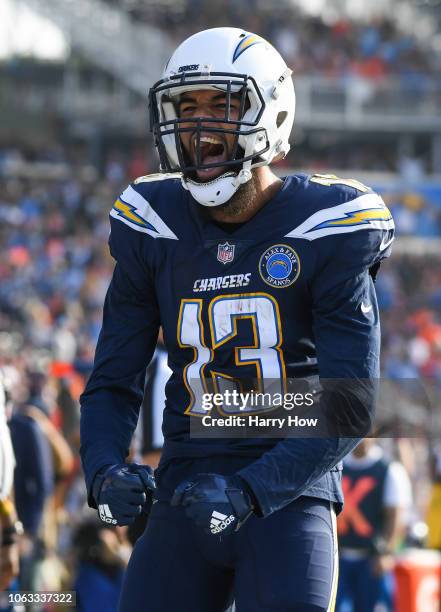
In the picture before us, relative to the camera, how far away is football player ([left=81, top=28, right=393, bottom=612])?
3.00 meters

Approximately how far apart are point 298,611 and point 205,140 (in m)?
1.16

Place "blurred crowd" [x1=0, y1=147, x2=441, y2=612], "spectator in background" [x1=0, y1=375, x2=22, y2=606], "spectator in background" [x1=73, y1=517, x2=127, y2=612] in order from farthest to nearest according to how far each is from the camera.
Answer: "blurred crowd" [x1=0, y1=147, x2=441, y2=612], "spectator in background" [x1=73, y1=517, x2=127, y2=612], "spectator in background" [x1=0, y1=375, x2=22, y2=606]

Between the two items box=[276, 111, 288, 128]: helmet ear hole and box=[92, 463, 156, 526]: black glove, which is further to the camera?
A: box=[276, 111, 288, 128]: helmet ear hole

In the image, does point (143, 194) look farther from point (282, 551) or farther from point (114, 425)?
point (282, 551)

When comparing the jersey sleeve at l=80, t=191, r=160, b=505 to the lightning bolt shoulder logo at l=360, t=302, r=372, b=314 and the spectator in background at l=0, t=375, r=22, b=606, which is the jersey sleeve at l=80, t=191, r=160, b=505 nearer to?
the lightning bolt shoulder logo at l=360, t=302, r=372, b=314

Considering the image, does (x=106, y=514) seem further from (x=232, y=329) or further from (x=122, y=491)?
(x=232, y=329)

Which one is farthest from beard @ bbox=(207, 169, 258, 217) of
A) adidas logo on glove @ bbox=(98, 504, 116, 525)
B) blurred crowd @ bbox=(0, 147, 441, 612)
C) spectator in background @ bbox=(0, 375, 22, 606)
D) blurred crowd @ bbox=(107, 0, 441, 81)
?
blurred crowd @ bbox=(107, 0, 441, 81)

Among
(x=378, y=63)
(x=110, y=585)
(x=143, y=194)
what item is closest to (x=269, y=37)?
(x=378, y=63)

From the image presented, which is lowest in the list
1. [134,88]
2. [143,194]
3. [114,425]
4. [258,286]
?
[114,425]

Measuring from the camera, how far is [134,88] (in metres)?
26.2

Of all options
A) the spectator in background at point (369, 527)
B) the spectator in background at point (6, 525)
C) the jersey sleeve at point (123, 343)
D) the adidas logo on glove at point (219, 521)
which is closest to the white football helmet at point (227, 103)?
the jersey sleeve at point (123, 343)

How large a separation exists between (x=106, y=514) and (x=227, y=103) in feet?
3.37

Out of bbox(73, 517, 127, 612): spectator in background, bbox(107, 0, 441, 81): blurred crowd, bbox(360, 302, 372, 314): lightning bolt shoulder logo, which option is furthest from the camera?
bbox(107, 0, 441, 81): blurred crowd

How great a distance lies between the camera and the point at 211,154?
3.27 meters
